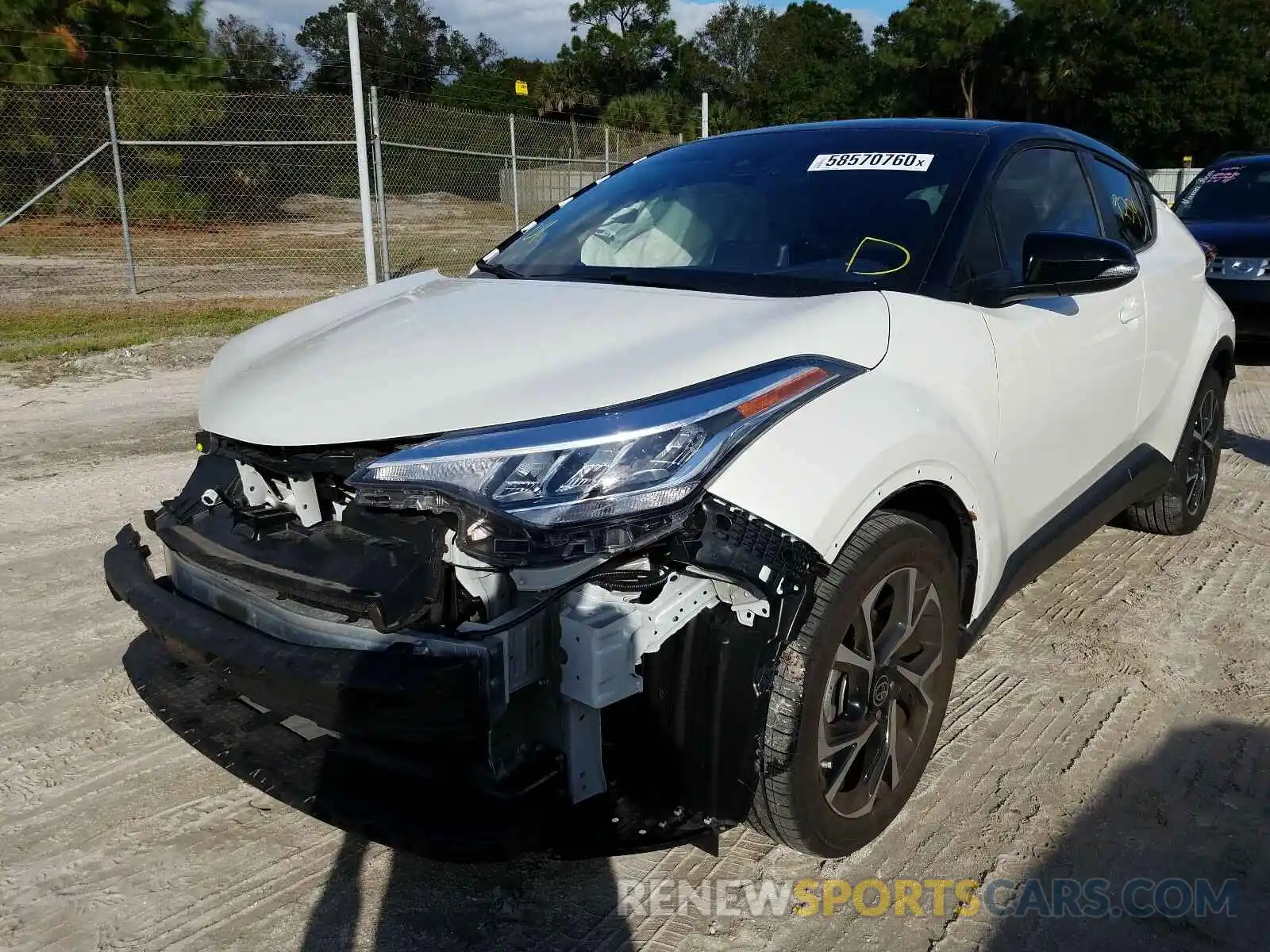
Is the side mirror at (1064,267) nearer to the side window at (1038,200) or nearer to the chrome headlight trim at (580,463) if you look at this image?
the side window at (1038,200)

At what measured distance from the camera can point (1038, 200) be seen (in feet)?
10.9

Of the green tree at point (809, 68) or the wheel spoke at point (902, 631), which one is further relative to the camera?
the green tree at point (809, 68)

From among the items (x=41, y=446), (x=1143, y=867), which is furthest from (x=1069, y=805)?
(x=41, y=446)

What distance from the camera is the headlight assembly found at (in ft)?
6.35

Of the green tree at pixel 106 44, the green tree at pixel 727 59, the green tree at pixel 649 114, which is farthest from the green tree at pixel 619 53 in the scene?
the green tree at pixel 106 44

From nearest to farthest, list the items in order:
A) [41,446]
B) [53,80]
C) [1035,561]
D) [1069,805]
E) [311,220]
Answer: [1069,805] → [1035,561] → [41,446] → [53,80] → [311,220]

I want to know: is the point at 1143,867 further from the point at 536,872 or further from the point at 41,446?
the point at 41,446

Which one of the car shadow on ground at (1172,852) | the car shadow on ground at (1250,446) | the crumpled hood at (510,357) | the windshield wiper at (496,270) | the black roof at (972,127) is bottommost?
the car shadow on ground at (1250,446)

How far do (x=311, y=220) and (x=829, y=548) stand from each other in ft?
72.1

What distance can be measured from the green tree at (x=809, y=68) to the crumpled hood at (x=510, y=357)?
194ft

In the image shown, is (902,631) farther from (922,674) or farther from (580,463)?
(580,463)

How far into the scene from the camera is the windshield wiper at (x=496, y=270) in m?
3.28

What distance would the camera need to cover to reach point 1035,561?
10.2 ft

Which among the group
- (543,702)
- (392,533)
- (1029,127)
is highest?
(1029,127)
